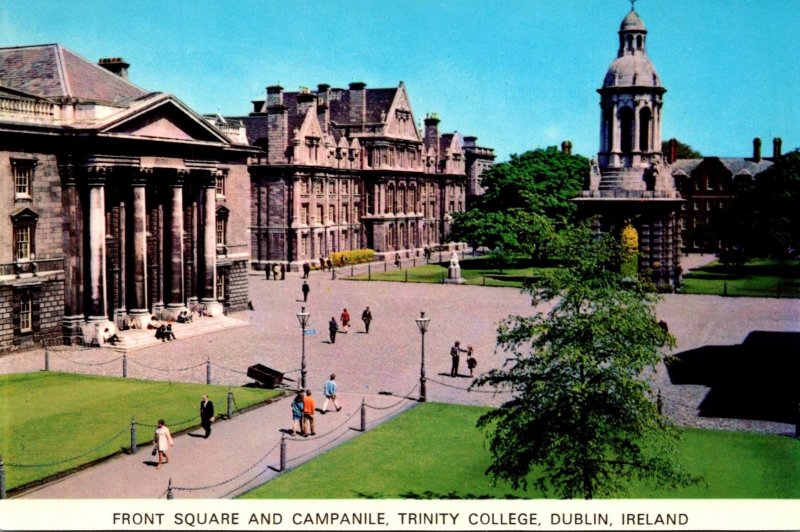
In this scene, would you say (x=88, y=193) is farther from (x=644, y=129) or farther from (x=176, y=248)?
(x=644, y=129)

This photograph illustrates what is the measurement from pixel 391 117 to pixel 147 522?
7812 cm

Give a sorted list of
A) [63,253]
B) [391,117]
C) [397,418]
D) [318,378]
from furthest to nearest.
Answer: [391,117] < [63,253] < [318,378] < [397,418]

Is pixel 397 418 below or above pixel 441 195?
below

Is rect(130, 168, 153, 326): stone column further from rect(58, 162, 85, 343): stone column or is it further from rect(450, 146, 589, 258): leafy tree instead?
rect(450, 146, 589, 258): leafy tree

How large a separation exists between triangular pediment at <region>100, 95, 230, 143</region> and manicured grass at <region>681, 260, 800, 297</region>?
36.9 m

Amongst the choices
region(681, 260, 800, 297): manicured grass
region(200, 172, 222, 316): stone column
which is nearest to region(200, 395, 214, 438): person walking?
region(200, 172, 222, 316): stone column

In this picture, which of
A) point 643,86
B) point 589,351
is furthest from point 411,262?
point 589,351

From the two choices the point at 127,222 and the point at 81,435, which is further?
the point at 127,222

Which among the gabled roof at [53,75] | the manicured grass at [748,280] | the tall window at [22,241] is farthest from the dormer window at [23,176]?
the manicured grass at [748,280]

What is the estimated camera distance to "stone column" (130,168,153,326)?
44875 millimetres

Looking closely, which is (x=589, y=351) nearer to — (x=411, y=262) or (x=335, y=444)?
(x=335, y=444)

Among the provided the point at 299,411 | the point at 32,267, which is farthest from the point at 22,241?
the point at 299,411

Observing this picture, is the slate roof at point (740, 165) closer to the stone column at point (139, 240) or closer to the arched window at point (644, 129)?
the arched window at point (644, 129)

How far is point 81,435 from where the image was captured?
27422mm
